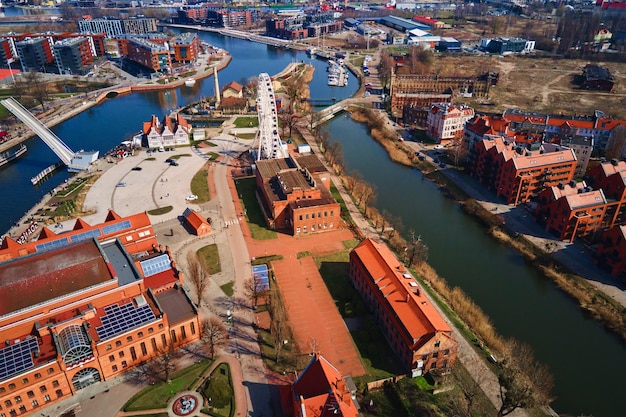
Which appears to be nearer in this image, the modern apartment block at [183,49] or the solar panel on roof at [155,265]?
the solar panel on roof at [155,265]

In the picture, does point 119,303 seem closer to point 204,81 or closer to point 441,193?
point 441,193

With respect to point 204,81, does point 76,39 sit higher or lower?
higher

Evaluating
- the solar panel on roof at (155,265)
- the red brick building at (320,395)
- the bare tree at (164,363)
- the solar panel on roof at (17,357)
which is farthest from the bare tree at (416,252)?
the solar panel on roof at (17,357)

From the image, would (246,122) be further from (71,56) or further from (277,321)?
(71,56)

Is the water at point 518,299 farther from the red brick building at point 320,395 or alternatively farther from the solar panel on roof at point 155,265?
the solar panel on roof at point 155,265

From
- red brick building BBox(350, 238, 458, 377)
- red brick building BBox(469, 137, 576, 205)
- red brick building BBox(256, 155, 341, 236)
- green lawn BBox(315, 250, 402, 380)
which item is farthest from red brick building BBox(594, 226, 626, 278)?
red brick building BBox(256, 155, 341, 236)

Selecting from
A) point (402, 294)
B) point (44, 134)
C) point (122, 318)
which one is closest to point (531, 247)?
point (402, 294)

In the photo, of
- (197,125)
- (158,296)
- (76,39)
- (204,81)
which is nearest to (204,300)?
(158,296)
